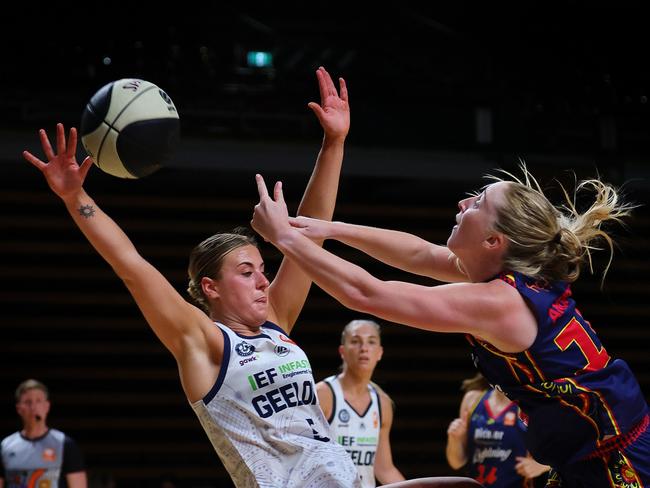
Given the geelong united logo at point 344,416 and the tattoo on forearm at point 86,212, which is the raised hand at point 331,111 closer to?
the tattoo on forearm at point 86,212

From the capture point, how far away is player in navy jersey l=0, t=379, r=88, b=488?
260 inches

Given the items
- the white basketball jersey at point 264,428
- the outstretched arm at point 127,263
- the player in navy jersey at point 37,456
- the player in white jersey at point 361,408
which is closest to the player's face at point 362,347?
the player in white jersey at point 361,408

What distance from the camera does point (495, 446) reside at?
585 cm

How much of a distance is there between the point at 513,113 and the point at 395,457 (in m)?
3.71

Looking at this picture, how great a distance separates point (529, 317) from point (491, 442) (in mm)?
3522

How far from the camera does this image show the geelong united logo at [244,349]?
288 cm

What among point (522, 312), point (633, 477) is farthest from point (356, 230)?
point (633, 477)

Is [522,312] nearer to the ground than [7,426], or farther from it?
nearer to the ground

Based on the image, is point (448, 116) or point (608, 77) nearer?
point (448, 116)

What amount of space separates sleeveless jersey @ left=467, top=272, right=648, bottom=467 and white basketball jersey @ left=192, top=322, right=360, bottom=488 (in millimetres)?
614

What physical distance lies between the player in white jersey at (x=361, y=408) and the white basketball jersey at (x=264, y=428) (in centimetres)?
278

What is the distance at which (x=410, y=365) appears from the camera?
1002 centimetres

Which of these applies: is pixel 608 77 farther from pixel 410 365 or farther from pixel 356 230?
pixel 356 230

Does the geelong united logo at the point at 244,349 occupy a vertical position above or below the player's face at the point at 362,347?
below
